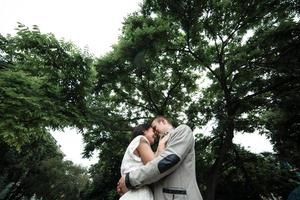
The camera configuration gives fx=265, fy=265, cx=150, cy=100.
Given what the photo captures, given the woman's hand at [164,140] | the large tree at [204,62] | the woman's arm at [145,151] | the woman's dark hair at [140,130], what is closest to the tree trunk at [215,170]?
the large tree at [204,62]

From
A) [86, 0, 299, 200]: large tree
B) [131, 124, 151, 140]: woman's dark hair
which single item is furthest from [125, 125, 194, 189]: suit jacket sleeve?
[86, 0, 299, 200]: large tree

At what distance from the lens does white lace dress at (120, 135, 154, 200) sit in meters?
2.31

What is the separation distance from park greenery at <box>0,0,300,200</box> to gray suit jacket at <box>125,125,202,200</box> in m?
6.09

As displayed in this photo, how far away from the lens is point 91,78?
9.36 m

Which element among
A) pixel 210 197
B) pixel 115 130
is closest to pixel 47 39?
pixel 115 130

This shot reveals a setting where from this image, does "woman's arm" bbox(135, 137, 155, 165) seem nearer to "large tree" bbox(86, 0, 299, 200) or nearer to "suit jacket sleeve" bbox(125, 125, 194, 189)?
"suit jacket sleeve" bbox(125, 125, 194, 189)

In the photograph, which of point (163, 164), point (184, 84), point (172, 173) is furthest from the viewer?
point (184, 84)

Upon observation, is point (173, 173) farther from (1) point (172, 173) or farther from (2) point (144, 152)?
(2) point (144, 152)

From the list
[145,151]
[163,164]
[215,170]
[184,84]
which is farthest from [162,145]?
[184,84]

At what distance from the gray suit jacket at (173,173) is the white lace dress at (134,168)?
68 mm

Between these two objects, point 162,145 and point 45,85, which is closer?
point 162,145

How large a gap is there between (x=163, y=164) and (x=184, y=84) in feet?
38.2

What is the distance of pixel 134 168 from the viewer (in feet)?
8.34

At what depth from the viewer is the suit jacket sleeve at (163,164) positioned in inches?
85.8
